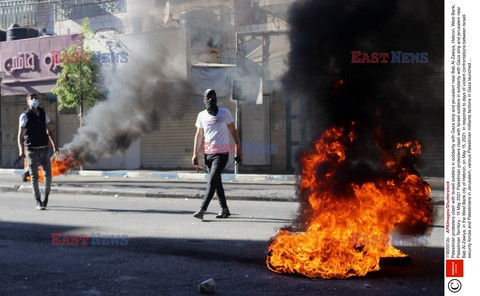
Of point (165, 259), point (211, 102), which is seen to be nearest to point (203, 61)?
point (211, 102)

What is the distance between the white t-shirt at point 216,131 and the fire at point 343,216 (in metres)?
2.45

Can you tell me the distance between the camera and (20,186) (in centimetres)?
1248

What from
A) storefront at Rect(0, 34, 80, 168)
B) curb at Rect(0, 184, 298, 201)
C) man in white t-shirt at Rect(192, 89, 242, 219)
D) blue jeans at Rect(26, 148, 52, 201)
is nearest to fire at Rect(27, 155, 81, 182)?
curb at Rect(0, 184, 298, 201)

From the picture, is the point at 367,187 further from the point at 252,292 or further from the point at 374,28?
the point at 374,28

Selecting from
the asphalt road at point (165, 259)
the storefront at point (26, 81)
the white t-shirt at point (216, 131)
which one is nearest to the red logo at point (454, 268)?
the asphalt road at point (165, 259)

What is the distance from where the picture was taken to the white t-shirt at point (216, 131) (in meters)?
7.21

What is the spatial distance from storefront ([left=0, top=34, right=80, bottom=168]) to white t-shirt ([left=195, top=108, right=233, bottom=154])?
1353 centimetres

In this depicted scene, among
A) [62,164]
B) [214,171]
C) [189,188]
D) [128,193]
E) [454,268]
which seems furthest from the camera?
[189,188]

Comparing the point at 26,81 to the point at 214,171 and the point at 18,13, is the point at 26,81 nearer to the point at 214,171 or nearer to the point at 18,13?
the point at 18,13

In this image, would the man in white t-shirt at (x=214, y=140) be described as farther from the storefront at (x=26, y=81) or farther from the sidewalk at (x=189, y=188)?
the storefront at (x=26, y=81)

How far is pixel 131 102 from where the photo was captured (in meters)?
13.9

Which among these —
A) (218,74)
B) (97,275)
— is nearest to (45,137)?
(97,275)

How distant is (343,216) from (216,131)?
10.1 ft

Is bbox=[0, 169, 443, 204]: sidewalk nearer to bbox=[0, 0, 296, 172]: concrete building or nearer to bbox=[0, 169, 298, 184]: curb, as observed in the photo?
bbox=[0, 169, 298, 184]: curb
